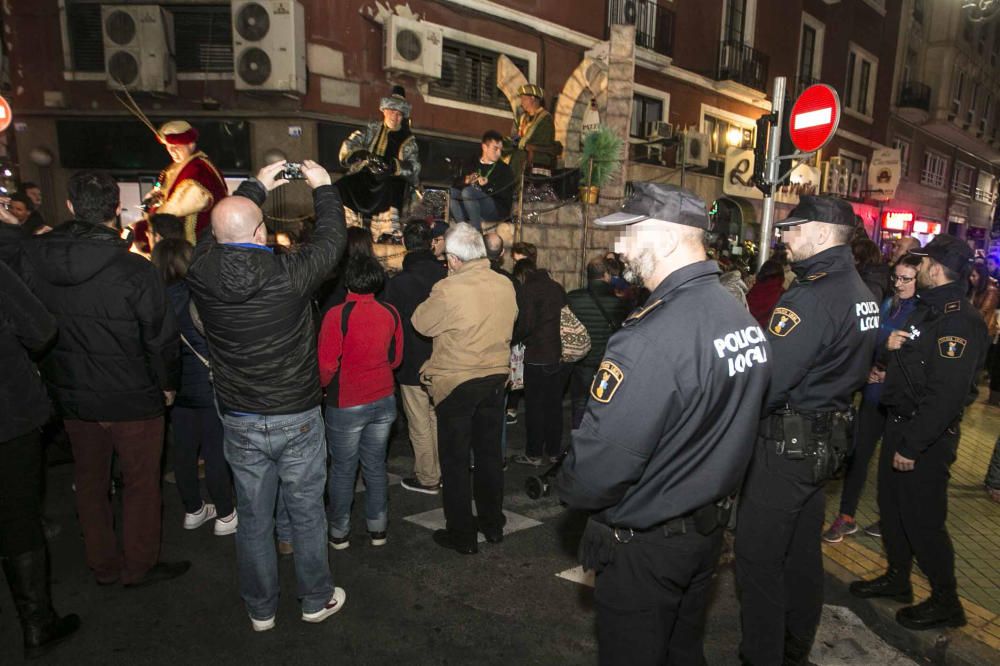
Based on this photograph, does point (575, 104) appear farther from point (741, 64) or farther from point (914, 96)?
point (914, 96)

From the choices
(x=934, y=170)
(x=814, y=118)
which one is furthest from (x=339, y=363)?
(x=934, y=170)

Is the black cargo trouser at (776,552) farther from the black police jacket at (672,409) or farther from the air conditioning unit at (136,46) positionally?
the air conditioning unit at (136,46)

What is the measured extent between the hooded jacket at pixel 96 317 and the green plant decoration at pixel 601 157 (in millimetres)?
7984

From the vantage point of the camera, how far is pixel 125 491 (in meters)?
3.65

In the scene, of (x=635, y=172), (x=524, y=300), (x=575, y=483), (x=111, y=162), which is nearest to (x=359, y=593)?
(x=575, y=483)

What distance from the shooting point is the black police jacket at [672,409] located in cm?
200

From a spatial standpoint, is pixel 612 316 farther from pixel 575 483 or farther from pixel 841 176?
pixel 841 176

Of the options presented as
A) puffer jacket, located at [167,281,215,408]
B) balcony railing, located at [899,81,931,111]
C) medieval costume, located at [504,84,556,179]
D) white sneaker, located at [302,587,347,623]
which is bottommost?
white sneaker, located at [302,587,347,623]

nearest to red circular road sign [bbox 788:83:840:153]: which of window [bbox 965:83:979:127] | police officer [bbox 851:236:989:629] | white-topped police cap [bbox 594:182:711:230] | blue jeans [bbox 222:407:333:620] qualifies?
police officer [bbox 851:236:989:629]

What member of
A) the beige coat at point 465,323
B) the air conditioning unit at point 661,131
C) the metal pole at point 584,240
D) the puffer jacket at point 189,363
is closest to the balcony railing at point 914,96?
the air conditioning unit at point 661,131

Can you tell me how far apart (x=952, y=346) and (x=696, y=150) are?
49.6 feet

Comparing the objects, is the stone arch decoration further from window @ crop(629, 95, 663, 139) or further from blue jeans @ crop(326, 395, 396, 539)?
blue jeans @ crop(326, 395, 396, 539)

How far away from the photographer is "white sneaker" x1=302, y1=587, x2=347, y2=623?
3.45 meters

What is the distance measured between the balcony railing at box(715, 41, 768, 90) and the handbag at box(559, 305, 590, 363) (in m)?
16.0
